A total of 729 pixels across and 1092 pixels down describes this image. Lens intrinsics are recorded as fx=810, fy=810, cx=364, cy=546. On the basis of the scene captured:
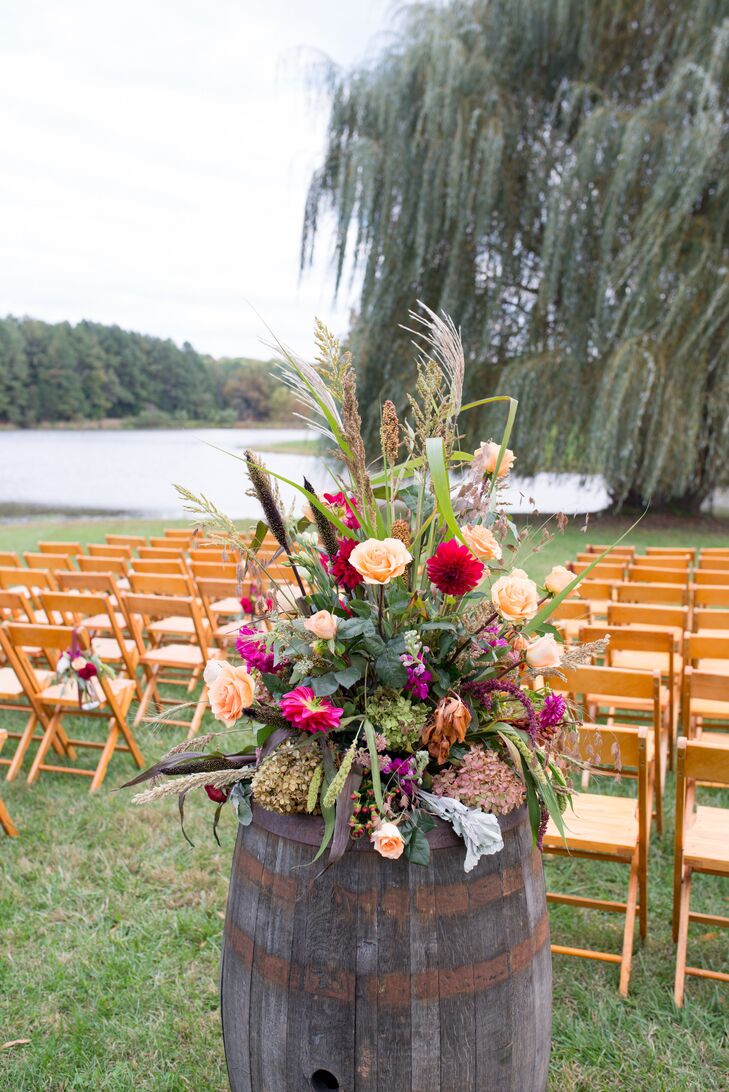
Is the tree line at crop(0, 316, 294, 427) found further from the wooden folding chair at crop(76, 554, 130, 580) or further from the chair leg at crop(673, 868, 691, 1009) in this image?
the chair leg at crop(673, 868, 691, 1009)

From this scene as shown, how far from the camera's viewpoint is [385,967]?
1605 millimetres

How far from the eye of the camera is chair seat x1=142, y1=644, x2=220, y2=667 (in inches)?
216

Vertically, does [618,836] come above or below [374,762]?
below

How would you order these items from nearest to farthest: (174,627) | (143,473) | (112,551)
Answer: (174,627) < (112,551) < (143,473)

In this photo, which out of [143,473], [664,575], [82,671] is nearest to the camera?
[82,671]

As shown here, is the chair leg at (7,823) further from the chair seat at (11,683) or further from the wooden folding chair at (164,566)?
the wooden folding chair at (164,566)

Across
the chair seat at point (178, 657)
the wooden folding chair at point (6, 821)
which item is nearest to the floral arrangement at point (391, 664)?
the wooden folding chair at point (6, 821)

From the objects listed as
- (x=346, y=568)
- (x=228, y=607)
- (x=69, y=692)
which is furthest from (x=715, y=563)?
(x=346, y=568)

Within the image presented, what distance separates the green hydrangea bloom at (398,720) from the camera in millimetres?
1669

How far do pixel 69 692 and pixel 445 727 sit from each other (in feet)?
11.6

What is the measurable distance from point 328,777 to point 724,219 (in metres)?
14.0

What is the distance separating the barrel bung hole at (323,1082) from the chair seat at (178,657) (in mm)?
3860

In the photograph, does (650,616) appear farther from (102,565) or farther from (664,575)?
(102,565)

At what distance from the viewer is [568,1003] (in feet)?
9.46
